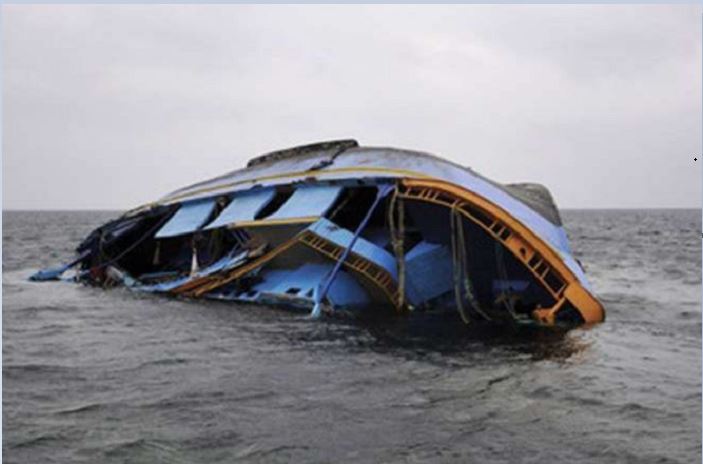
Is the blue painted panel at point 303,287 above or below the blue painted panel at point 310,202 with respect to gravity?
below

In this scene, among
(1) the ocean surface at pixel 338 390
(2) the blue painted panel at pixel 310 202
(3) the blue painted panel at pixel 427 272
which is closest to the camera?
(1) the ocean surface at pixel 338 390

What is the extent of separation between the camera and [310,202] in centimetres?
1555

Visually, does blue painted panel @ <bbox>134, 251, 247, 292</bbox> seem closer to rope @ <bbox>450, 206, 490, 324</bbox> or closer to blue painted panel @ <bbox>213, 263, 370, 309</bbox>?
blue painted panel @ <bbox>213, 263, 370, 309</bbox>

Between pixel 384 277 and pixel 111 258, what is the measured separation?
11800 millimetres

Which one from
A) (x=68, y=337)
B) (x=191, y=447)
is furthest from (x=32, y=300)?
(x=191, y=447)

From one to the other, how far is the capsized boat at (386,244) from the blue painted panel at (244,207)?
0.04 meters

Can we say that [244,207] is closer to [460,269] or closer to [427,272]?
[427,272]

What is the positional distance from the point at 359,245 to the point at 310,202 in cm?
222

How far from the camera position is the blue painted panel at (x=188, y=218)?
1866 cm

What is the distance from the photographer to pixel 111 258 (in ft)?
72.9

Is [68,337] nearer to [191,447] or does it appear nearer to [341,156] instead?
[191,447]

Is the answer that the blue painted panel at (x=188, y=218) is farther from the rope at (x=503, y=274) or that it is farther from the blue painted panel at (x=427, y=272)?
the rope at (x=503, y=274)

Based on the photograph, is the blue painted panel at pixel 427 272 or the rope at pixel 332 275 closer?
the rope at pixel 332 275

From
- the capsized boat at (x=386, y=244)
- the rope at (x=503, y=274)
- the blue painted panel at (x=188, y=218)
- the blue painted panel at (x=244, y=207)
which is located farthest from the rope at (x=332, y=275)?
the blue painted panel at (x=188, y=218)
